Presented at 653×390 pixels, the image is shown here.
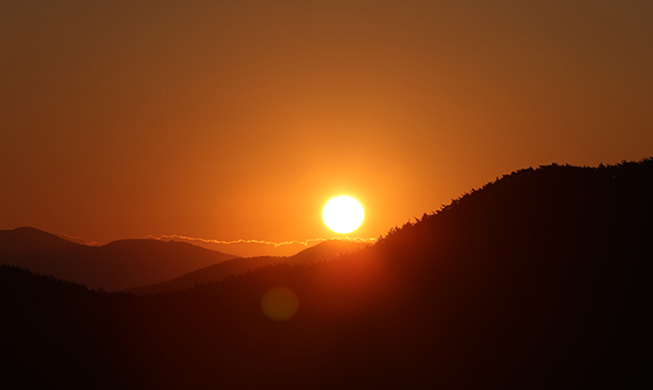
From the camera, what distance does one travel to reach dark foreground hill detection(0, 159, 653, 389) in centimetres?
1553

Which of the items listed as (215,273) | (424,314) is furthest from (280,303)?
(215,273)

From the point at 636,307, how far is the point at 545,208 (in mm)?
5618

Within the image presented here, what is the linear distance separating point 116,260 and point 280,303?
159 meters

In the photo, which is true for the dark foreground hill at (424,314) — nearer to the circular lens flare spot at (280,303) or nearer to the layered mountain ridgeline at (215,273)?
the circular lens flare spot at (280,303)

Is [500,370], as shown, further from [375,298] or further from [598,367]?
[375,298]

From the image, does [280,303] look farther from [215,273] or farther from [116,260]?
[116,260]

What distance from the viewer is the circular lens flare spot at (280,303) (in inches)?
772

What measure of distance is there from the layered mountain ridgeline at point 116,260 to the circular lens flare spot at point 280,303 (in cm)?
13050

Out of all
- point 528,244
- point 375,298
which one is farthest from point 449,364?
point 528,244

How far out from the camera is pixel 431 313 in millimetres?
17844

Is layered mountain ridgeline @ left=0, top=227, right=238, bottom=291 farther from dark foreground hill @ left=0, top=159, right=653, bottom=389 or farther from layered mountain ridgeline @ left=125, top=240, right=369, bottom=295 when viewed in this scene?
dark foreground hill @ left=0, top=159, right=653, bottom=389

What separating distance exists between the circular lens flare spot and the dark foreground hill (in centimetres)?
25

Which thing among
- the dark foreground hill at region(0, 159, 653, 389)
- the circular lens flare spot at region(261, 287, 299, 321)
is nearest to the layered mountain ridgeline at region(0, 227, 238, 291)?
the circular lens flare spot at region(261, 287, 299, 321)

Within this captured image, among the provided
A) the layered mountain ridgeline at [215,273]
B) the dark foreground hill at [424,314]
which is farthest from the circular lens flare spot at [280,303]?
the layered mountain ridgeline at [215,273]
